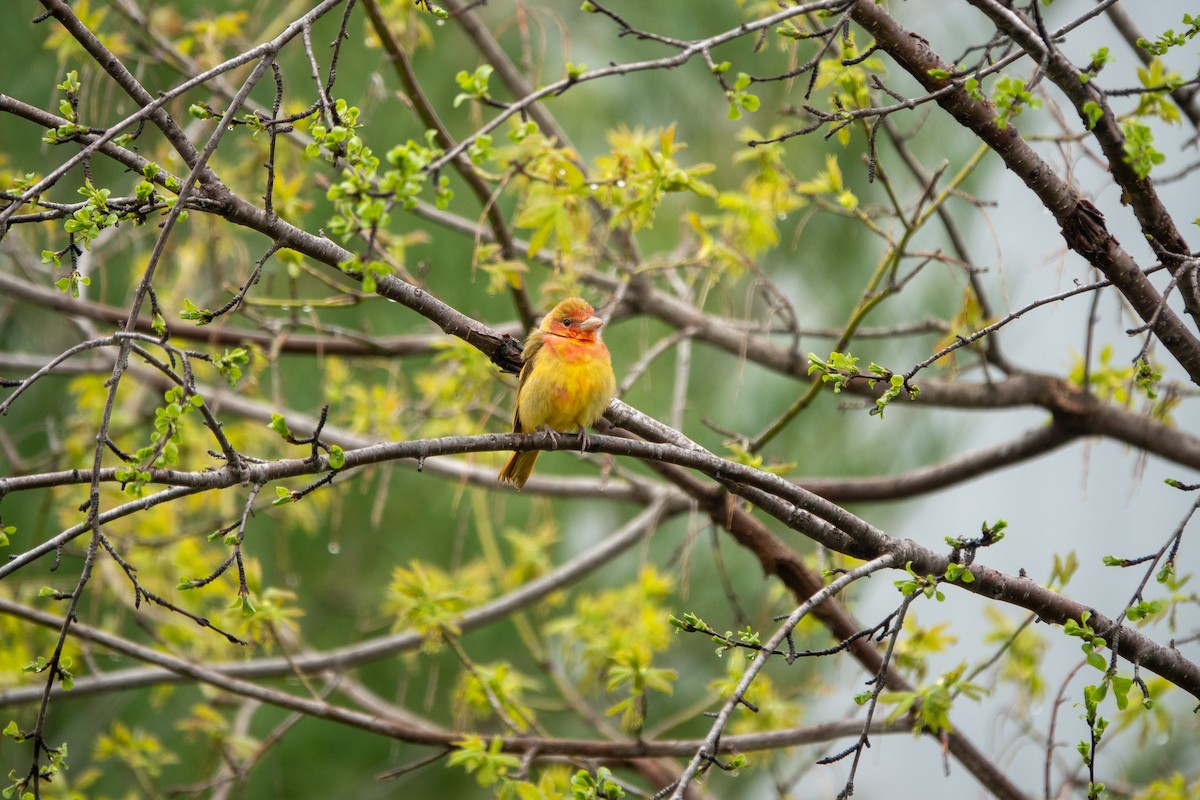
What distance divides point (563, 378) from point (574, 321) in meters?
0.41

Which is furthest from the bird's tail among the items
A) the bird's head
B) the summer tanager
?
the bird's head

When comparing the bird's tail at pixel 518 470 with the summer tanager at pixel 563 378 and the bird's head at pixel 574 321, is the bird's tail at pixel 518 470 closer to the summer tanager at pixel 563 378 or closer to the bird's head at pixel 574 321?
the summer tanager at pixel 563 378

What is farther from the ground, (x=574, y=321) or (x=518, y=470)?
(x=574, y=321)

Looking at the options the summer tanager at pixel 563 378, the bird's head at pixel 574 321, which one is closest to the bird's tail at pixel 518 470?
the summer tanager at pixel 563 378

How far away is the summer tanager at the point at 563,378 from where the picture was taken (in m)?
3.54

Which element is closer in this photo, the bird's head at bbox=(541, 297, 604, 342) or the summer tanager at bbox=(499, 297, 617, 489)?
the summer tanager at bbox=(499, 297, 617, 489)

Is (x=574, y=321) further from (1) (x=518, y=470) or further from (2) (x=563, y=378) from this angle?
(1) (x=518, y=470)

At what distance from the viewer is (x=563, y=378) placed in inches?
140

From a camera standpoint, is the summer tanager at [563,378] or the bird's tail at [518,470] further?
the bird's tail at [518,470]

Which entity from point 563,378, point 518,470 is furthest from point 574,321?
point 518,470

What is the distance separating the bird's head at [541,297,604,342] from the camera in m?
3.89

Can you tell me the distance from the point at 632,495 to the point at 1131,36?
270 centimetres

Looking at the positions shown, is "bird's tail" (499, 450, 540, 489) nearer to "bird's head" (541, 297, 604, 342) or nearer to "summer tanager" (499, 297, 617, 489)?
"summer tanager" (499, 297, 617, 489)

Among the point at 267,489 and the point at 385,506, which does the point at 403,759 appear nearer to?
the point at 385,506
